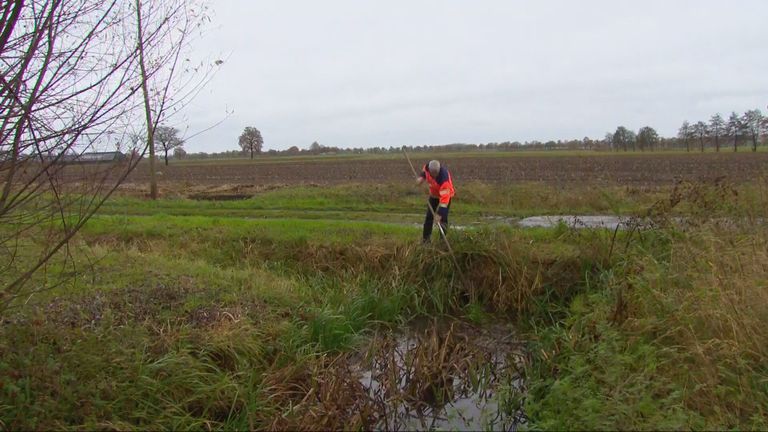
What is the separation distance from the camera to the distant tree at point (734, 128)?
5521 cm

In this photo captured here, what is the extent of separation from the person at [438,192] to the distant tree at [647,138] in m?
67.0

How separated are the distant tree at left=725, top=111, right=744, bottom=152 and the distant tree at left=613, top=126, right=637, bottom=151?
42.1ft

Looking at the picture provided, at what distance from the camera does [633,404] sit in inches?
150

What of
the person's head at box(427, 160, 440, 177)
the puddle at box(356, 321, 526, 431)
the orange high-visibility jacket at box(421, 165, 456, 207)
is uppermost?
the person's head at box(427, 160, 440, 177)

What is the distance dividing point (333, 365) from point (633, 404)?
10.8 ft

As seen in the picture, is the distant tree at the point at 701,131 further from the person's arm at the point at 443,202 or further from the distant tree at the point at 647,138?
the person's arm at the point at 443,202

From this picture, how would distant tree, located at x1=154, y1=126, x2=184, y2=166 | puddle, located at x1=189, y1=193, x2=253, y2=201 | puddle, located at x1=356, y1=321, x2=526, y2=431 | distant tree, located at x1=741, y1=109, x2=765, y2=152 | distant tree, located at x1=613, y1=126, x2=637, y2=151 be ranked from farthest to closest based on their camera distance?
distant tree, located at x1=613, y1=126, x2=637, y2=151
distant tree, located at x1=741, y1=109, x2=765, y2=152
puddle, located at x1=189, y1=193, x2=253, y2=201
puddle, located at x1=356, y1=321, x2=526, y2=431
distant tree, located at x1=154, y1=126, x2=184, y2=166

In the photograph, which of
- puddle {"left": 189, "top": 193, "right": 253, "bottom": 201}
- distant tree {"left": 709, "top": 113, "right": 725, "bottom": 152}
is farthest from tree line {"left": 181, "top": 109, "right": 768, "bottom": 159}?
puddle {"left": 189, "top": 193, "right": 253, "bottom": 201}

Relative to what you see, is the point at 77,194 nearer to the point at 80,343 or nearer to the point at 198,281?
the point at 80,343

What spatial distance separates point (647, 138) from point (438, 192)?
6808cm

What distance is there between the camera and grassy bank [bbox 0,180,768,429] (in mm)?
4164

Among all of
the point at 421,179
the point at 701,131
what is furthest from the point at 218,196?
the point at 701,131

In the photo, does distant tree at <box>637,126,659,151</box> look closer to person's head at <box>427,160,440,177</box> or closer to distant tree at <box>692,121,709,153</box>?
distant tree at <box>692,121,709,153</box>

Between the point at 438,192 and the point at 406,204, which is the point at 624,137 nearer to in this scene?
the point at 406,204
